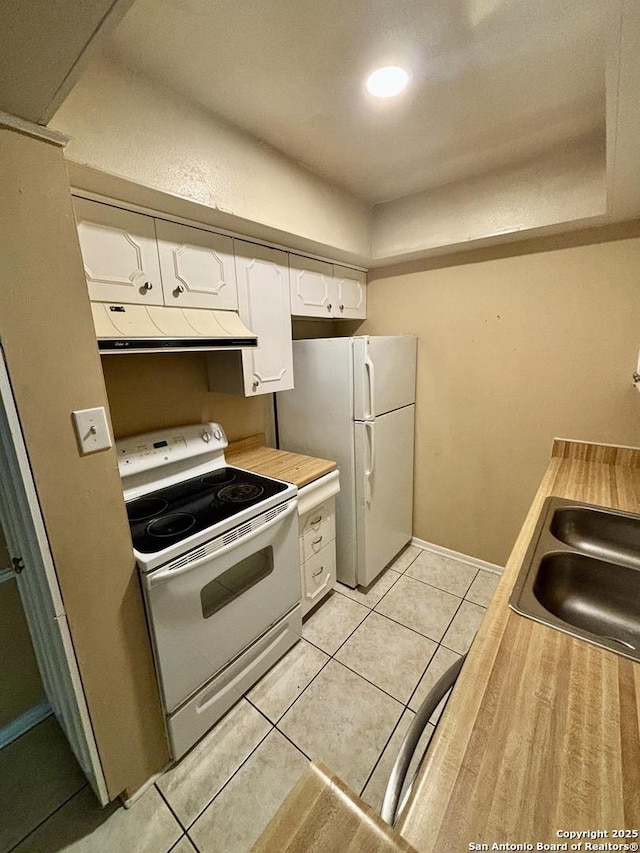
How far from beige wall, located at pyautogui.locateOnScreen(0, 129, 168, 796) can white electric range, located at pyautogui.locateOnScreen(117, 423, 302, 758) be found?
0.31 feet

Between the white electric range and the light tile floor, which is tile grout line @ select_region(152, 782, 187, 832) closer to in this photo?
the light tile floor

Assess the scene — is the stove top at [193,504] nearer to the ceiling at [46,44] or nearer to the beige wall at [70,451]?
the beige wall at [70,451]

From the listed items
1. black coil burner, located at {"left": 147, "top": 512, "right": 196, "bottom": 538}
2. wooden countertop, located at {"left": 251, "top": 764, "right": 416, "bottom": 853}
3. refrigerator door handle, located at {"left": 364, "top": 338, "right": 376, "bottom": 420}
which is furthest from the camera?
refrigerator door handle, located at {"left": 364, "top": 338, "right": 376, "bottom": 420}

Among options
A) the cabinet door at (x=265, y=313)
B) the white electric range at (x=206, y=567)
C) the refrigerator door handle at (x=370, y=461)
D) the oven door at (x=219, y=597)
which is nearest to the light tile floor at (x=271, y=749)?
the white electric range at (x=206, y=567)

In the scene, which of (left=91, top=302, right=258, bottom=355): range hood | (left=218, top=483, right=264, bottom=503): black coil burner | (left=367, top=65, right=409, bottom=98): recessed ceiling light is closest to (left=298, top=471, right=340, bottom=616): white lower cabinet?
(left=218, top=483, right=264, bottom=503): black coil burner

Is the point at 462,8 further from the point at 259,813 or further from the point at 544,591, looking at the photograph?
the point at 259,813

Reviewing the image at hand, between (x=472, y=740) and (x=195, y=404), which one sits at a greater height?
(x=195, y=404)

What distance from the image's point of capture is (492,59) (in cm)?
114

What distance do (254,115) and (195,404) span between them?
1335 mm

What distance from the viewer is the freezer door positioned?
6.81ft

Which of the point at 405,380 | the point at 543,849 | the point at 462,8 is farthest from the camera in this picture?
the point at 405,380

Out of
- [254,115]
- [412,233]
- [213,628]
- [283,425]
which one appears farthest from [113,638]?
[412,233]

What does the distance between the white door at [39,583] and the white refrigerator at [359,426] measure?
4.84ft

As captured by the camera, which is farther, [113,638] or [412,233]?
[412,233]
